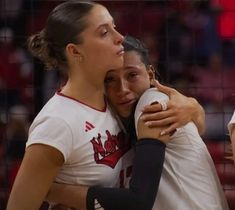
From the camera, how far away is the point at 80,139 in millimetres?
1573

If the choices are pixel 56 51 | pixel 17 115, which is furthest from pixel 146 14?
pixel 56 51

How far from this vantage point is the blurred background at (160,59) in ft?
9.73

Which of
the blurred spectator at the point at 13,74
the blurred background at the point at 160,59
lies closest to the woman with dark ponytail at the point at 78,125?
the blurred background at the point at 160,59

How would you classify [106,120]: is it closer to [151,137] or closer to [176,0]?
[151,137]

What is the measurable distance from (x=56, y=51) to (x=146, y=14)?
1696mm

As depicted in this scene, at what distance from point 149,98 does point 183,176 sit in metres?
0.19

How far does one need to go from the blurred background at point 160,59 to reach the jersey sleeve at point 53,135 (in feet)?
4.20

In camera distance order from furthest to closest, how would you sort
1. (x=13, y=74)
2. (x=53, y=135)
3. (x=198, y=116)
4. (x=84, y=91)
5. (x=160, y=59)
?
(x=13, y=74) < (x=160, y=59) < (x=198, y=116) < (x=84, y=91) < (x=53, y=135)

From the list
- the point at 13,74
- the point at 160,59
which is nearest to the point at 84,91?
the point at 160,59

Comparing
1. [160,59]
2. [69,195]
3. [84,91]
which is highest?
[84,91]

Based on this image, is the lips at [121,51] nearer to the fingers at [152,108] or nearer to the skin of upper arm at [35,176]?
the fingers at [152,108]

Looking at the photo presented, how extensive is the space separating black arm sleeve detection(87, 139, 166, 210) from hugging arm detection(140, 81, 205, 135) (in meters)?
0.05

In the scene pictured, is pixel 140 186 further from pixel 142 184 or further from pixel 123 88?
pixel 123 88

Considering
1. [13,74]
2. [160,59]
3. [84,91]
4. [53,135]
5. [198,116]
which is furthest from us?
[13,74]
